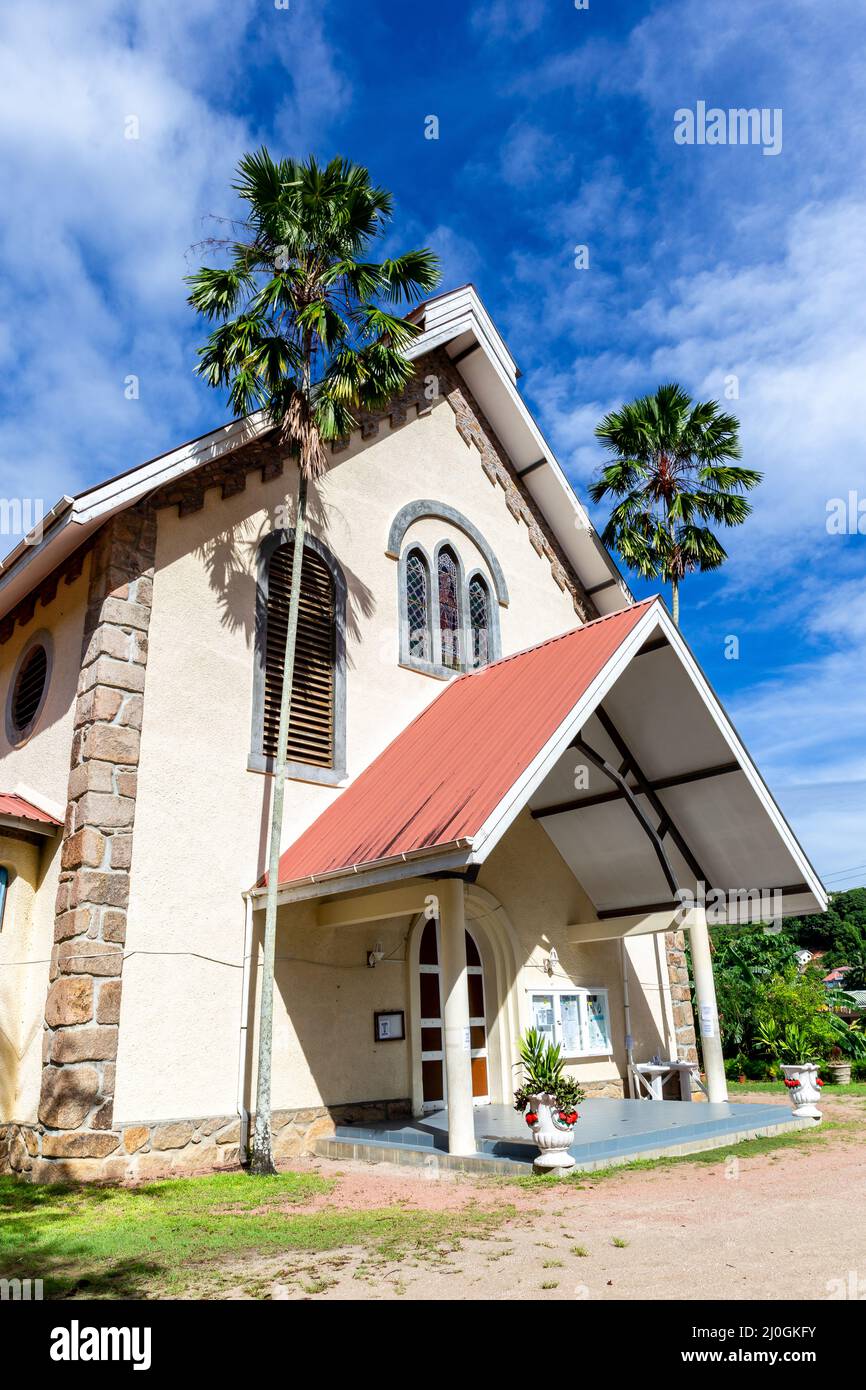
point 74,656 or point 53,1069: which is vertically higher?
point 74,656

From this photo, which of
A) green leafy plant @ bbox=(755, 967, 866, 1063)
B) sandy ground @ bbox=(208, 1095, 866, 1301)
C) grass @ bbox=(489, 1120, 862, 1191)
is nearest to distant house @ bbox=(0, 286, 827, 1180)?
grass @ bbox=(489, 1120, 862, 1191)

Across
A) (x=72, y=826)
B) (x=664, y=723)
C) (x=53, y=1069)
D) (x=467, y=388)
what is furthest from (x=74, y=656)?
(x=467, y=388)

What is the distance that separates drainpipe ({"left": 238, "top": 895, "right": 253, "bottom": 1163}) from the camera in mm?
11430

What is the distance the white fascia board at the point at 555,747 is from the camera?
963cm

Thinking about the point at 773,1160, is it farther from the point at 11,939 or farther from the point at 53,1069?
the point at 11,939

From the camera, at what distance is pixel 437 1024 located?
14.1 meters

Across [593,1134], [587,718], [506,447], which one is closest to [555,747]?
[587,718]

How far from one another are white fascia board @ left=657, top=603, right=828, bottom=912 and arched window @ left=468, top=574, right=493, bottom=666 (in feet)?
15.1

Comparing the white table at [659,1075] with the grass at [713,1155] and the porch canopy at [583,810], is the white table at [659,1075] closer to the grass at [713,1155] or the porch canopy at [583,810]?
the porch canopy at [583,810]

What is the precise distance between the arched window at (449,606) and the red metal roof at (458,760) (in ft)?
5.03

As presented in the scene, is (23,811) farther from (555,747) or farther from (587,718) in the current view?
(587,718)

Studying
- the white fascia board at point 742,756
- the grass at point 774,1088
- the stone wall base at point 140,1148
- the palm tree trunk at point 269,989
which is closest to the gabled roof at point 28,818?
the palm tree trunk at point 269,989
